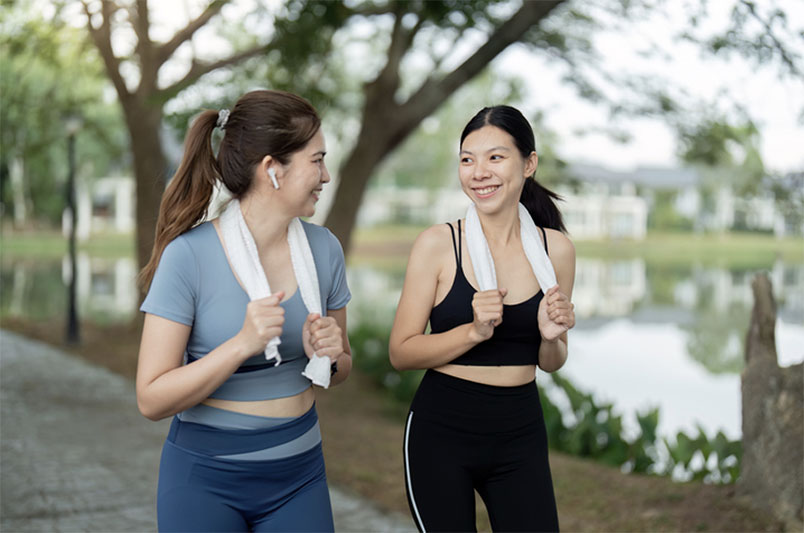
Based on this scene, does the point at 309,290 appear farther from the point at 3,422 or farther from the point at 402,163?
the point at 402,163

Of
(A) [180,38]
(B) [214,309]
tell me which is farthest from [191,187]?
(A) [180,38]

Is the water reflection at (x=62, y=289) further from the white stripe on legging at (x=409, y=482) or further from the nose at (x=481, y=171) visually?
the nose at (x=481, y=171)

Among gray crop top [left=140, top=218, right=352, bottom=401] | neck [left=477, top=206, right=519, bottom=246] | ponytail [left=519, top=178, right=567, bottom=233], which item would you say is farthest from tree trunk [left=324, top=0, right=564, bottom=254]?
gray crop top [left=140, top=218, right=352, bottom=401]

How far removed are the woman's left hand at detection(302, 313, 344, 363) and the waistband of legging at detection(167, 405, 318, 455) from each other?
0.22 meters

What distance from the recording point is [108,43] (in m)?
11.9

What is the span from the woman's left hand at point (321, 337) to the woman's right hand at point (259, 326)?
15cm

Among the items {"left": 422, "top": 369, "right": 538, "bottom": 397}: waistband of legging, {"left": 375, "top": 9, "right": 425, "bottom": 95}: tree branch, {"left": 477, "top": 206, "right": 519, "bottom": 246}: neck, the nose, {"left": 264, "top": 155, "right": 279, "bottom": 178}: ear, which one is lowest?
{"left": 422, "top": 369, "right": 538, "bottom": 397}: waistband of legging

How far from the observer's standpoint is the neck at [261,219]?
2221 mm

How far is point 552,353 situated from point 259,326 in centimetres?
104

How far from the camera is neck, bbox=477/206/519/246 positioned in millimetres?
2615

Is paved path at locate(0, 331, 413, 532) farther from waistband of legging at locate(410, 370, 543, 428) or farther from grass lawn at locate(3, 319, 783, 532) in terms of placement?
waistband of legging at locate(410, 370, 543, 428)

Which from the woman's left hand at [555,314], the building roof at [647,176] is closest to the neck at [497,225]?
the woman's left hand at [555,314]

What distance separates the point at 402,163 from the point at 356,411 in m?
41.0

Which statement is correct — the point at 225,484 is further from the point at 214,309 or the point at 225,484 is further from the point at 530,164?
the point at 530,164
